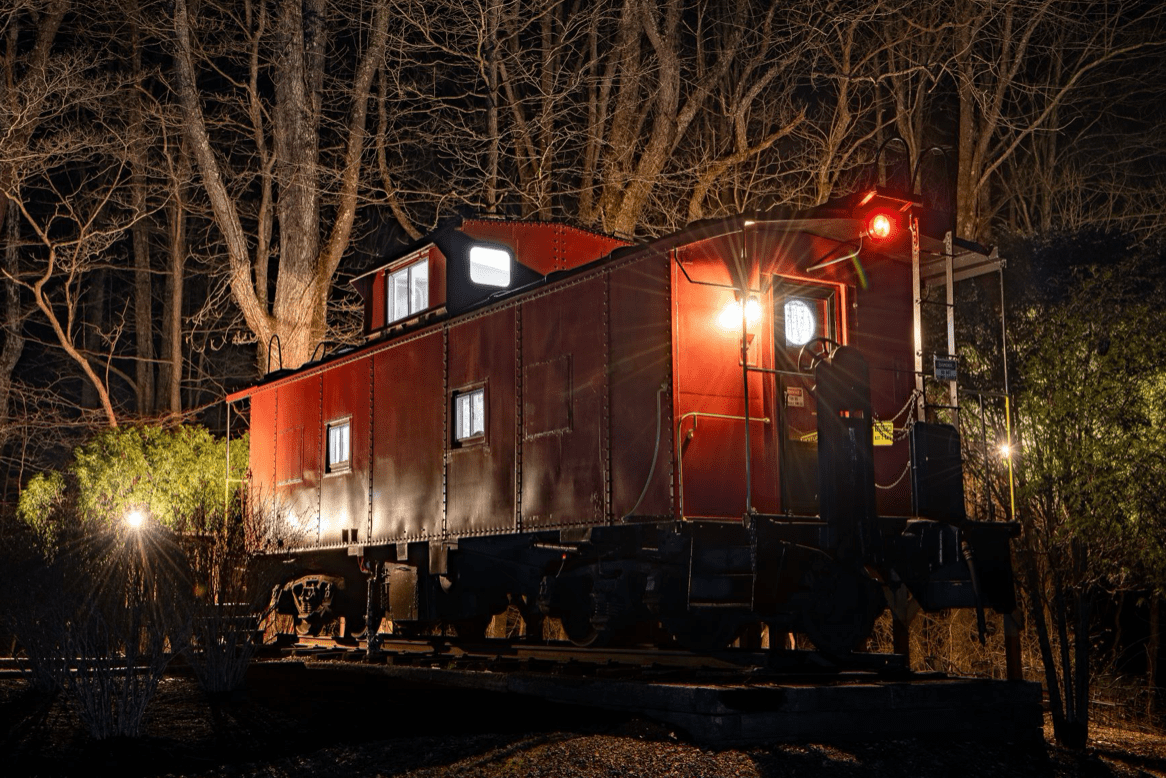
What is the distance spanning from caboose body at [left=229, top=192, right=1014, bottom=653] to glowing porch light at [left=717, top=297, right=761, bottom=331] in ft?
0.05

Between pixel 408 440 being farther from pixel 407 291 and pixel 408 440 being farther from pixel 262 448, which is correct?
pixel 262 448

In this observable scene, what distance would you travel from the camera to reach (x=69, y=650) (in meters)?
7.85

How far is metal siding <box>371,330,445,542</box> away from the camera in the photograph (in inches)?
486

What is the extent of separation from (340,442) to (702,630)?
20.3 feet

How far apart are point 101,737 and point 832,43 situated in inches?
646

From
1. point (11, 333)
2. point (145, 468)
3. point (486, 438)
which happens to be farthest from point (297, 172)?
point (11, 333)

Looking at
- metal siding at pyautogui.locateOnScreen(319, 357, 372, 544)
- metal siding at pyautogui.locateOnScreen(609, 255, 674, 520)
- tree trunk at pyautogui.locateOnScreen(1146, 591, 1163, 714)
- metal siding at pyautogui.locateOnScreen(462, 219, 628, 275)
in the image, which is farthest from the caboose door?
tree trunk at pyautogui.locateOnScreen(1146, 591, 1163, 714)

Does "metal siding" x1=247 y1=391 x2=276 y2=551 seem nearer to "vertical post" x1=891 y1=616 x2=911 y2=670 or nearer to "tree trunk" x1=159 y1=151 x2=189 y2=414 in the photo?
"vertical post" x1=891 y1=616 x2=911 y2=670

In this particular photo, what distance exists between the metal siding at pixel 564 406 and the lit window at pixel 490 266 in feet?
6.21

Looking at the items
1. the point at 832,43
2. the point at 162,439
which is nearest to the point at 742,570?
the point at 832,43

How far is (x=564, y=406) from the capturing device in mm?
10523

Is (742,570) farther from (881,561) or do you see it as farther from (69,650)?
(69,650)

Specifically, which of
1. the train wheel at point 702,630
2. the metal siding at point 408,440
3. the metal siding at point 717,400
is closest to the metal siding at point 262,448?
the metal siding at point 408,440

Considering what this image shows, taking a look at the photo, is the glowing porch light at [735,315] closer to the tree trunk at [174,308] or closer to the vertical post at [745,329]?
the vertical post at [745,329]
